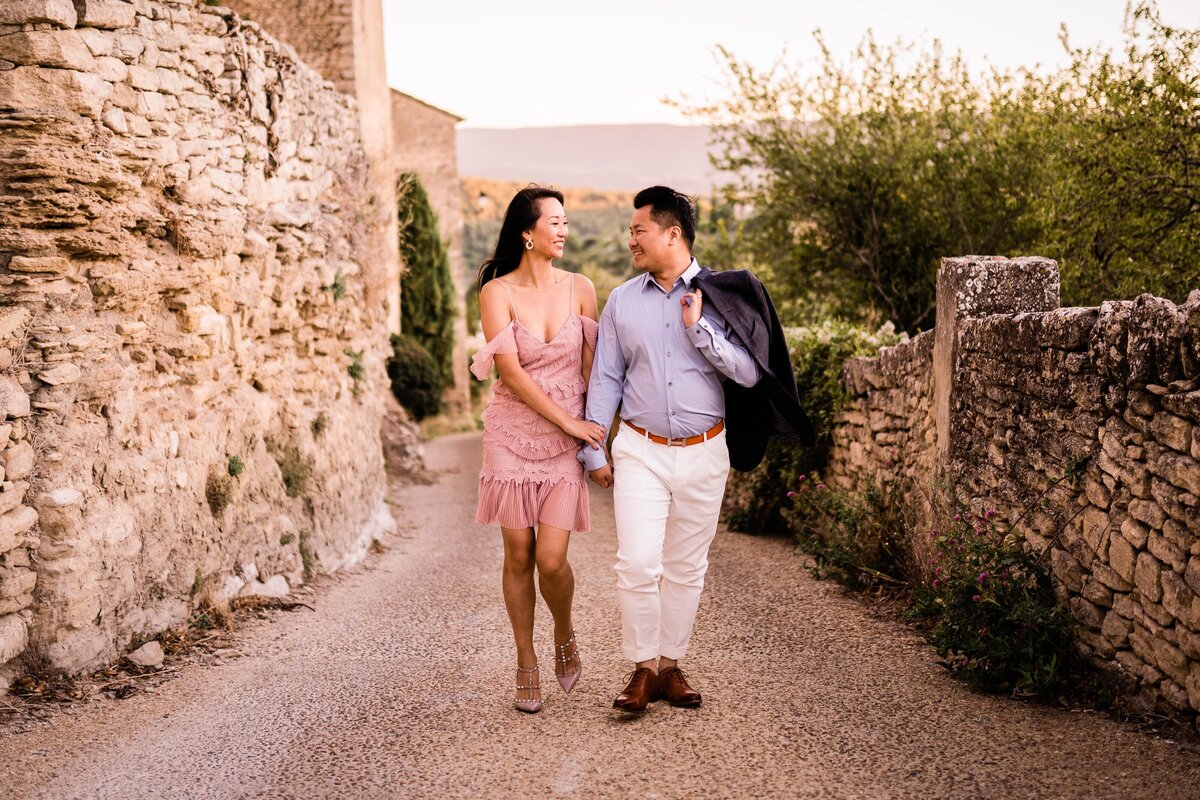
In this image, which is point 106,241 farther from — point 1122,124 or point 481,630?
point 1122,124

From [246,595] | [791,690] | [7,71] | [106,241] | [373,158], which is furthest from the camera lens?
[373,158]

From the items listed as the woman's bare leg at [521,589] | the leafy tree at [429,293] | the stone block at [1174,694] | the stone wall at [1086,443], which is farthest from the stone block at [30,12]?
the leafy tree at [429,293]

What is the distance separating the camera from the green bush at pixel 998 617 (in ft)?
14.5

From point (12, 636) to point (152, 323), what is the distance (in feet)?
6.19

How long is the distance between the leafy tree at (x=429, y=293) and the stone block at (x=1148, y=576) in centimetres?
2210

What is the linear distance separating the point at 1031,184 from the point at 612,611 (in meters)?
8.97

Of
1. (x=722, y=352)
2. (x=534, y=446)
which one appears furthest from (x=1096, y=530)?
(x=534, y=446)

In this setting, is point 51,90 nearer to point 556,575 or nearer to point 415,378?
point 556,575

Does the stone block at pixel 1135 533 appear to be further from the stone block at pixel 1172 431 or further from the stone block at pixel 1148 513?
the stone block at pixel 1172 431

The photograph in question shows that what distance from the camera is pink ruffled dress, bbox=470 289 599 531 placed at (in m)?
4.23

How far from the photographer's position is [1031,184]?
12.5 metres

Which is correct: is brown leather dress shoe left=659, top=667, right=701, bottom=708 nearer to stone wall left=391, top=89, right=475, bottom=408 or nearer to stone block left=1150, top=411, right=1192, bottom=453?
stone block left=1150, top=411, right=1192, bottom=453

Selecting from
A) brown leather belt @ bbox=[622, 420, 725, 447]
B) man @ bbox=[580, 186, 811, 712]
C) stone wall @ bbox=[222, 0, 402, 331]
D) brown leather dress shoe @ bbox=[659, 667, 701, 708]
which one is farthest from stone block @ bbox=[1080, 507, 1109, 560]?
stone wall @ bbox=[222, 0, 402, 331]

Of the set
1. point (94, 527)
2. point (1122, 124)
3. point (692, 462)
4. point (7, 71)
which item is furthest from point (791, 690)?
point (1122, 124)
